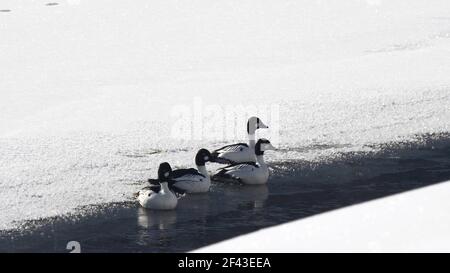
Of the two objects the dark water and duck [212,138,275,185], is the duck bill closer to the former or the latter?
the dark water

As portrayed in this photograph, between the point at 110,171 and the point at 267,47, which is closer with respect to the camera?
the point at 110,171

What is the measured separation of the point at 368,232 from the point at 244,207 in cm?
406

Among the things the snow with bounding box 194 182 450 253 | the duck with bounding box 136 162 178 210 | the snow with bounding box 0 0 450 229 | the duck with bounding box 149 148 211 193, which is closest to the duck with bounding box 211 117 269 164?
the snow with bounding box 0 0 450 229

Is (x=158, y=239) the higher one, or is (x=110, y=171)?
(x=110, y=171)

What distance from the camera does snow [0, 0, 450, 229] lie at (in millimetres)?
11515

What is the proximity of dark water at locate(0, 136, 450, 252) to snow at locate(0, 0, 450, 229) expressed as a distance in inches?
19.4

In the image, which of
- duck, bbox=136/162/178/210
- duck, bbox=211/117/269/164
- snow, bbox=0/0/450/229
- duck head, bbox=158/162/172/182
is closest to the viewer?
duck, bbox=136/162/178/210

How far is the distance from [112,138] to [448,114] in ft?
17.3

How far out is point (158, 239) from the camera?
27.9ft

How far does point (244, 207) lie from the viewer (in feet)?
31.8

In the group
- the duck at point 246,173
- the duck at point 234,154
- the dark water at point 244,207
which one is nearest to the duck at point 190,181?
the dark water at point 244,207
